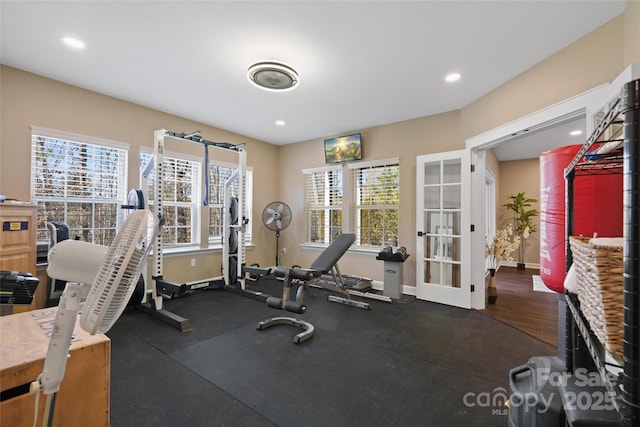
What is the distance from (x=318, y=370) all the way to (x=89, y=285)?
1.86 m

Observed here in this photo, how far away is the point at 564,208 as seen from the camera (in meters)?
1.43

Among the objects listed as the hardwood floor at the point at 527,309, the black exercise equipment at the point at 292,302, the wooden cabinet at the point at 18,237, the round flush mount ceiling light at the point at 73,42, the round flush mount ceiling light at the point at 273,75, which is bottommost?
the hardwood floor at the point at 527,309

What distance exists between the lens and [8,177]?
9.73ft

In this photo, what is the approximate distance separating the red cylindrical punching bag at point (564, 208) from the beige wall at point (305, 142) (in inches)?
43.9

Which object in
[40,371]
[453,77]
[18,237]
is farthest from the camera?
[453,77]

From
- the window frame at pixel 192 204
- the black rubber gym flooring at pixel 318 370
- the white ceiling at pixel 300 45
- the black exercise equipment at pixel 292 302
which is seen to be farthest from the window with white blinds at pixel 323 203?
the black exercise equipment at pixel 292 302

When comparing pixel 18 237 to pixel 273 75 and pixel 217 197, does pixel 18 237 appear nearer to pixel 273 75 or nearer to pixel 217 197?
pixel 217 197

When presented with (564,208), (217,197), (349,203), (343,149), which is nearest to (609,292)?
(564,208)

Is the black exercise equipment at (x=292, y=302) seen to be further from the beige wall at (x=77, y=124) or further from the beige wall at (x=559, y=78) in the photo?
the beige wall at (x=559, y=78)

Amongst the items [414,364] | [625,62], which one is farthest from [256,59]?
[414,364]

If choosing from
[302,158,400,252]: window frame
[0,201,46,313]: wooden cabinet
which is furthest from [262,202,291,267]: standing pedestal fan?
[0,201,46,313]: wooden cabinet

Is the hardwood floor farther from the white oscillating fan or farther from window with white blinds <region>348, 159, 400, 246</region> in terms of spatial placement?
the white oscillating fan

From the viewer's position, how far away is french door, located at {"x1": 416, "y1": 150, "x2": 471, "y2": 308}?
12.3 feet

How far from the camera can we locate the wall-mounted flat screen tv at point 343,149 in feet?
16.1
